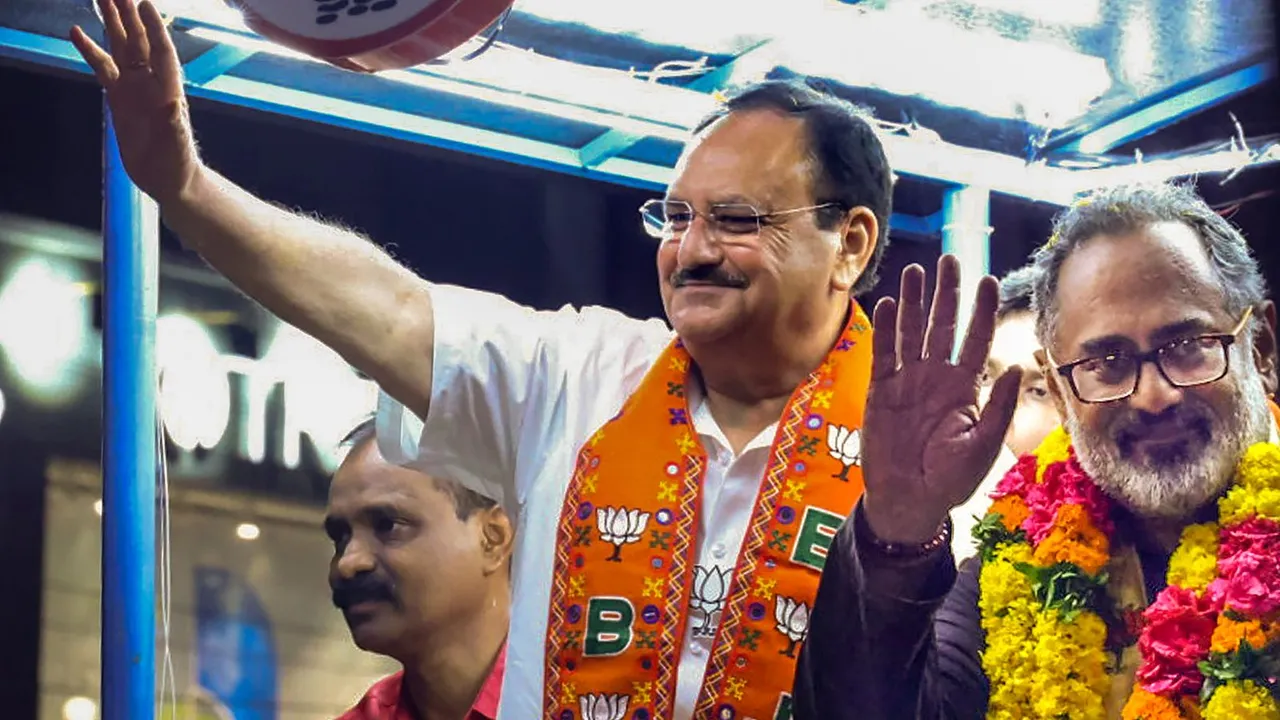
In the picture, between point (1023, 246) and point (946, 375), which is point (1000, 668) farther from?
point (1023, 246)

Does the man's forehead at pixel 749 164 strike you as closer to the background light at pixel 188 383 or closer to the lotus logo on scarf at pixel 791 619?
the lotus logo on scarf at pixel 791 619

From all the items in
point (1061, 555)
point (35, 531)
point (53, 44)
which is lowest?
point (35, 531)

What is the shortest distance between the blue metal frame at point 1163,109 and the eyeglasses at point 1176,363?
28.8 inches

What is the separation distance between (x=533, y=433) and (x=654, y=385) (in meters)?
0.17

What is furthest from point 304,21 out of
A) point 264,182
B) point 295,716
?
point 295,716

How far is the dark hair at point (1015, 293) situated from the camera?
2773mm

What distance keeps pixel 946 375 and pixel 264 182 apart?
1128 millimetres

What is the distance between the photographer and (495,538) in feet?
8.73

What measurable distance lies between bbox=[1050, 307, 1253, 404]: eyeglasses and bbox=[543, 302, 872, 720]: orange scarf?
0.30 meters

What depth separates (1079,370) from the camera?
226 centimetres

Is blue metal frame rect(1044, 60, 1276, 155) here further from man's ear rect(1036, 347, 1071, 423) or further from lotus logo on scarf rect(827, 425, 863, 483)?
lotus logo on scarf rect(827, 425, 863, 483)

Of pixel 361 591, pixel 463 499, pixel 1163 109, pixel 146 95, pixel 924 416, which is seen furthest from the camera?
pixel 1163 109

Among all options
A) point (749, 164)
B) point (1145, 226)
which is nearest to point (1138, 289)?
point (1145, 226)

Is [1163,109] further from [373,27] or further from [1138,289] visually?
[373,27]
